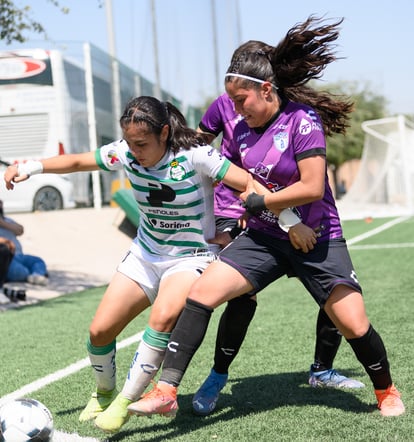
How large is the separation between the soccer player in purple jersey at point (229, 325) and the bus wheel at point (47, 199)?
14.8 m

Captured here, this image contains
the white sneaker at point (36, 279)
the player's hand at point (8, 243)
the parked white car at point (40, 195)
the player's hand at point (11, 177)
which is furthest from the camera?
the parked white car at point (40, 195)

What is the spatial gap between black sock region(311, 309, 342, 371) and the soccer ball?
1914 mm

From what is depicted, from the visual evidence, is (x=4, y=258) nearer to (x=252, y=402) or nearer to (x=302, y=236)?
(x=252, y=402)

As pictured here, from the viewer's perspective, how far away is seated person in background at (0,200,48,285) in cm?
1102

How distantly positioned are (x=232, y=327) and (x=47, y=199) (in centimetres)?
1549

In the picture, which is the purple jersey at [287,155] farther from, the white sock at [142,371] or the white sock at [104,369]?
the white sock at [104,369]

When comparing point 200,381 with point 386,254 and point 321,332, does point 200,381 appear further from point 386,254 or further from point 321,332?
point 386,254

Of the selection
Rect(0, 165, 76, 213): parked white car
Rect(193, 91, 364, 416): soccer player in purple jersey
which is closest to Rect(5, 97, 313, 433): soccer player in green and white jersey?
Rect(193, 91, 364, 416): soccer player in purple jersey

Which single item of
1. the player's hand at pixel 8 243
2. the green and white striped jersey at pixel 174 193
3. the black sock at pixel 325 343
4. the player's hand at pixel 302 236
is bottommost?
the player's hand at pixel 8 243

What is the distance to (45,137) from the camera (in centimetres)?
1930

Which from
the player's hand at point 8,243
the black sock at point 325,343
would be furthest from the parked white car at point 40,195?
the black sock at point 325,343

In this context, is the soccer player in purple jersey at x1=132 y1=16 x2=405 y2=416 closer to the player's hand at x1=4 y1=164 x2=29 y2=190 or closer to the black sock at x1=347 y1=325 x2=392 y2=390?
the black sock at x1=347 y1=325 x2=392 y2=390

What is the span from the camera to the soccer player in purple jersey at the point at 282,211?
397 cm

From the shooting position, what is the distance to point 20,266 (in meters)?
11.6
